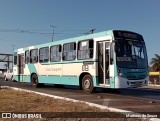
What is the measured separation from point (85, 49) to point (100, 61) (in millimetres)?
1418

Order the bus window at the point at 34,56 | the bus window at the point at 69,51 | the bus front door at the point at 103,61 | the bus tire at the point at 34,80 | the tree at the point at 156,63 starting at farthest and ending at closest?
the tree at the point at 156,63 → the bus window at the point at 34,56 → the bus tire at the point at 34,80 → the bus window at the point at 69,51 → the bus front door at the point at 103,61

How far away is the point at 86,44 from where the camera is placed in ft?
59.1

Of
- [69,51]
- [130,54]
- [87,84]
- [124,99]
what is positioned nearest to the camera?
[124,99]

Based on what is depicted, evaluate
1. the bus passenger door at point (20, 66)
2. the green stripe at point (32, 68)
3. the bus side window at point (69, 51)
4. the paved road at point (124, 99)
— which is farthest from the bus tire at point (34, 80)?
the paved road at point (124, 99)

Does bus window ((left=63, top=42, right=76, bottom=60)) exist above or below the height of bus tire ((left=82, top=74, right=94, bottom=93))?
above

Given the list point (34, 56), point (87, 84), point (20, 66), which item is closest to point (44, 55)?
point (34, 56)

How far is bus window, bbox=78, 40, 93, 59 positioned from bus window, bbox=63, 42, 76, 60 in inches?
25.2

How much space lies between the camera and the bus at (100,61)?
16016 millimetres

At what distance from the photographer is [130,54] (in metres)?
16.5

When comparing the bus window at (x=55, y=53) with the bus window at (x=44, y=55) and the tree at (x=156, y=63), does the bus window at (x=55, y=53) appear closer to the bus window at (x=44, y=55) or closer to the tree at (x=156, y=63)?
the bus window at (x=44, y=55)

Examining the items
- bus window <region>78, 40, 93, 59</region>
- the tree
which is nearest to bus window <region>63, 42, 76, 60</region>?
bus window <region>78, 40, 93, 59</region>

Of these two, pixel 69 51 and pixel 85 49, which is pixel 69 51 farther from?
pixel 85 49

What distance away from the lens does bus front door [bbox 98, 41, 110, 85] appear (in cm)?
1656

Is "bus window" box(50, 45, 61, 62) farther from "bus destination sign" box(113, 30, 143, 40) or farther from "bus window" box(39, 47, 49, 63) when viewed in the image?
"bus destination sign" box(113, 30, 143, 40)
